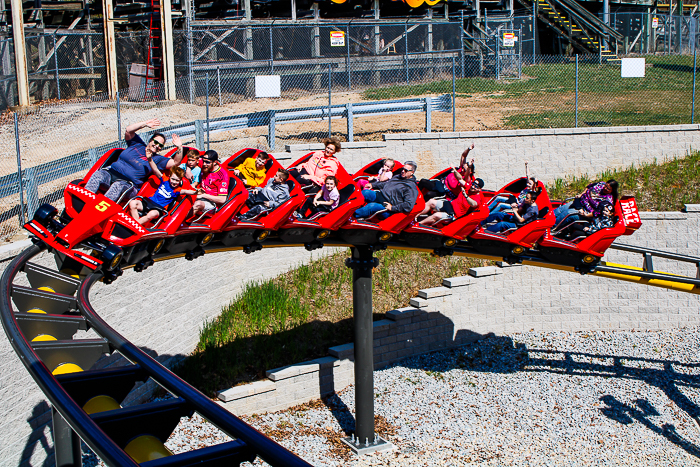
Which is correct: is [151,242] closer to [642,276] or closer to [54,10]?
[642,276]

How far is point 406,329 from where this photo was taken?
1130 cm

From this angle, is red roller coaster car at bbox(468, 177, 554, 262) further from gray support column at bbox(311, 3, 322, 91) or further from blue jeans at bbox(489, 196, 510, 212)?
gray support column at bbox(311, 3, 322, 91)

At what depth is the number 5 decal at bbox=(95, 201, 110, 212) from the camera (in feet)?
18.9

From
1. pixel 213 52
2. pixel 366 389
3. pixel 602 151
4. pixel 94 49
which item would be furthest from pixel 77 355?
pixel 94 49

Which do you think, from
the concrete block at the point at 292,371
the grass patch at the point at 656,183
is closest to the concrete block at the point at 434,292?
the concrete block at the point at 292,371

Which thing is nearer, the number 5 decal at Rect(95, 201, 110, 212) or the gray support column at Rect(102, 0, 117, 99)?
the number 5 decal at Rect(95, 201, 110, 212)

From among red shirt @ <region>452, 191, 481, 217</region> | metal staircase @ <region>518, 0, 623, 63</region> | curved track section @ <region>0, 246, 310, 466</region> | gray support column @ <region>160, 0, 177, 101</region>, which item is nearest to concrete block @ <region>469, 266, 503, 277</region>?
red shirt @ <region>452, 191, 481, 217</region>

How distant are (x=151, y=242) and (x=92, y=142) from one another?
6.95m

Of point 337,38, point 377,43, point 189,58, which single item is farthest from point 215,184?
point 377,43

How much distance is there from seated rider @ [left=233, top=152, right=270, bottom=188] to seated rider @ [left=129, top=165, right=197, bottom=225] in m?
1.69

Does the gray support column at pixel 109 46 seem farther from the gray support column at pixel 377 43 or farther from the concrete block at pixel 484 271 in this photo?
the concrete block at pixel 484 271

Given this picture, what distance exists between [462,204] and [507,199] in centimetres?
A: 132

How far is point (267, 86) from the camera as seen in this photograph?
45.0 feet

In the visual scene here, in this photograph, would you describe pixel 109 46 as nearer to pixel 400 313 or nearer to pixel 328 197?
pixel 400 313
